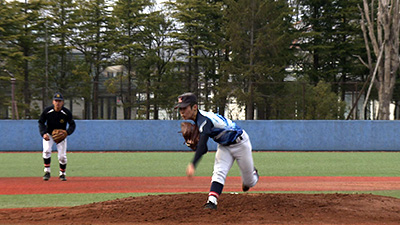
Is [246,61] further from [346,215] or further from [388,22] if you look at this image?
[346,215]

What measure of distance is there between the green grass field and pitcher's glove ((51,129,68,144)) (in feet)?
5.64

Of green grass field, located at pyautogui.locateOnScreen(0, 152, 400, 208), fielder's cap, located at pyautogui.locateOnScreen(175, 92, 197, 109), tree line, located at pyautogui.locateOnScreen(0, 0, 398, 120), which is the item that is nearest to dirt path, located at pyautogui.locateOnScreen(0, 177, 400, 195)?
green grass field, located at pyautogui.locateOnScreen(0, 152, 400, 208)

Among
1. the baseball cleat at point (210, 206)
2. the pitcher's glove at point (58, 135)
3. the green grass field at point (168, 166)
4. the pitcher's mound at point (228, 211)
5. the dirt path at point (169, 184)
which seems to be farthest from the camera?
the green grass field at point (168, 166)

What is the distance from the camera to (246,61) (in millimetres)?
35531

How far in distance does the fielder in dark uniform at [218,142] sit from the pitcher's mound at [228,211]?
0.38 m

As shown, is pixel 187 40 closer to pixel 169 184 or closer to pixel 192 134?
pixel 169 184

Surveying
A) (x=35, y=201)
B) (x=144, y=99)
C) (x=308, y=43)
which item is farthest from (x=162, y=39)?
(x=35, y=201)

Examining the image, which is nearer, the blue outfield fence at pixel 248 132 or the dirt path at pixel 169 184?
the dirt path at pixel 169 184

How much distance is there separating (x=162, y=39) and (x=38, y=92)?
1997cm

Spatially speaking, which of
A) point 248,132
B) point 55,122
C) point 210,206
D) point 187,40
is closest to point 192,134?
point 210,206

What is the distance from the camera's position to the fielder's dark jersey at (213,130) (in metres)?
6.32

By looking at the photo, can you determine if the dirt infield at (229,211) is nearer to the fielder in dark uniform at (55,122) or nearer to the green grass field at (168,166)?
the green grass field at (168,166)

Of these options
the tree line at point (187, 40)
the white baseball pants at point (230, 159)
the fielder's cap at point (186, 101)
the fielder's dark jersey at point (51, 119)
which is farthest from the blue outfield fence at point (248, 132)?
the fielder's cap at point (186, 101)

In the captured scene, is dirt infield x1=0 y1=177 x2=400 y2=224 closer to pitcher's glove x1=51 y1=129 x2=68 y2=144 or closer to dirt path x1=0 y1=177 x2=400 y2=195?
dirt path x1=0 y1=177 x2=400 y2=195
